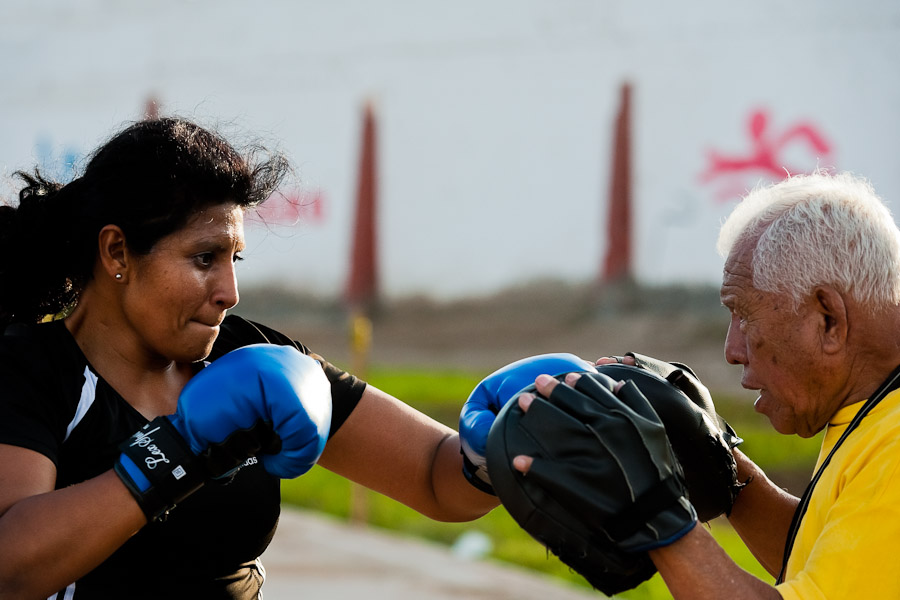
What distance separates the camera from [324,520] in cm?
623

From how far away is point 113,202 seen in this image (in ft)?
6.79

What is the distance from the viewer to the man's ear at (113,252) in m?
2.07

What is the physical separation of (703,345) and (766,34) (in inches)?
118

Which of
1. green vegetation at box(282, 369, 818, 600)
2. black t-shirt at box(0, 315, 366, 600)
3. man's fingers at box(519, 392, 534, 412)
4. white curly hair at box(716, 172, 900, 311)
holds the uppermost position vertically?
white curly hair at box(716, 172, 900, 311)

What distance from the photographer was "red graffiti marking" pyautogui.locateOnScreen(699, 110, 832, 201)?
956 centimetres

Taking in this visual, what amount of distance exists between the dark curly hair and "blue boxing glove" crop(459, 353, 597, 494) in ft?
2.11

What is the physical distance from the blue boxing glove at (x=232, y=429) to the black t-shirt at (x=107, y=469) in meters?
0.12

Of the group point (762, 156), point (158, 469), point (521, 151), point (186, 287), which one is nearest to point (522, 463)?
point (158, 469)

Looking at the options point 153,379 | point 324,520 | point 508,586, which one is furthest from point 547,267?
point 153,379

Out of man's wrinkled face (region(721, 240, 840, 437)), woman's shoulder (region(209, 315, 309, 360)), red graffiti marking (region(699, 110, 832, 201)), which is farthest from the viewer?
red graffiti marking (region(699, 110, 832, 201))

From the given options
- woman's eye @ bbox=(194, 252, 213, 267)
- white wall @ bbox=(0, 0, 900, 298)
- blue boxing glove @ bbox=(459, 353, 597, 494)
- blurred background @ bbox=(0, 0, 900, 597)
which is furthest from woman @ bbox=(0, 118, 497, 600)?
white wall @ bbox=(0, 0, 900, 298)

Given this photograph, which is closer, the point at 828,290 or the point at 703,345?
the point at 828,290

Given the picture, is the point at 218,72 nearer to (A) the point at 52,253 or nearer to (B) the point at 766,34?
(B) the point at 766,34

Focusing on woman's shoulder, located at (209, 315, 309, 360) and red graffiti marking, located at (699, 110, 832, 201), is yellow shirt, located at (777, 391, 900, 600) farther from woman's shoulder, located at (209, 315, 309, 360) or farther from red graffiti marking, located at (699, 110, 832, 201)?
red graffiti marking, located at (699, 110, 832, 201)
